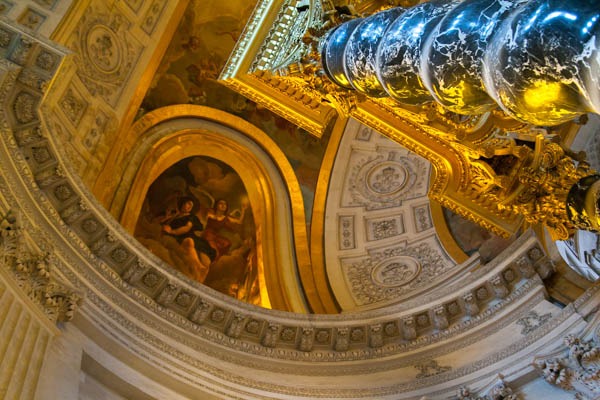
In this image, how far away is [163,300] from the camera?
23.7 feet

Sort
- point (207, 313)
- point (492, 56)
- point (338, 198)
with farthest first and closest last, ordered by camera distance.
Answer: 1. point (338, 198)
2. point (207, 313)
3. point (492, 56)

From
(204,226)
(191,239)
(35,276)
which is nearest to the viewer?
(35,276)

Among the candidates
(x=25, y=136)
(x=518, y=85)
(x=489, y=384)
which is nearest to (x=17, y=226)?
(x=25, y=136)

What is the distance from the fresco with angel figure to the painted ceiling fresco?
3.73 feet

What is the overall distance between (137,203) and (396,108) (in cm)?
489

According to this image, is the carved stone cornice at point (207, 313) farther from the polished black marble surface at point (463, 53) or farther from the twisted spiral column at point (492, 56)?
the polished black marble surface at point (463, 53)

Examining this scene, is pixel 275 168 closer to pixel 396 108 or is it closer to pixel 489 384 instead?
pixel 396 108

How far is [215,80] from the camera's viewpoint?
11.3 metres

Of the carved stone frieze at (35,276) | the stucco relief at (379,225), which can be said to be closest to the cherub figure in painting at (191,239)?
the stucco relief at (379,225)

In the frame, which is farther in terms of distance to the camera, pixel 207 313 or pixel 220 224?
pixel 220 224

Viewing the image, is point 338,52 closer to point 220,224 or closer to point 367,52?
point 367,52

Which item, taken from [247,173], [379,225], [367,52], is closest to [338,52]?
[367,52]

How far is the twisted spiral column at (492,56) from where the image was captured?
93.7 inches

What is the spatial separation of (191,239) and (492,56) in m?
8.46
